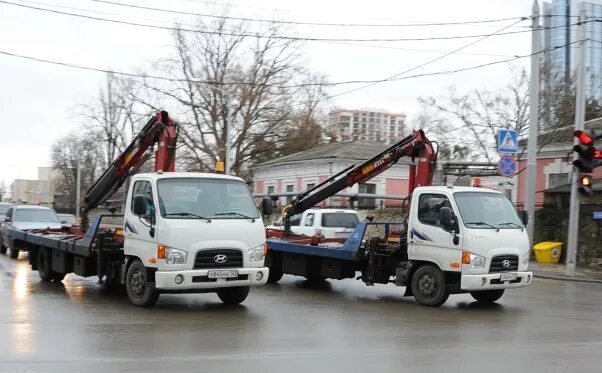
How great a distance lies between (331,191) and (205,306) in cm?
538

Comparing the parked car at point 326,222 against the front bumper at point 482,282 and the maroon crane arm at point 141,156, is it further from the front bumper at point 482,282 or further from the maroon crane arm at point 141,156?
the front bumper at point 482,282

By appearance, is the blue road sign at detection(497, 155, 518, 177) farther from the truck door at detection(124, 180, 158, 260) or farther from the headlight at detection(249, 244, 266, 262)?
the truck door at detection(124, 180, 158, 260)

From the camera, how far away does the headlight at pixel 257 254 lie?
12.2 m

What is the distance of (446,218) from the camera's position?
1301 cm

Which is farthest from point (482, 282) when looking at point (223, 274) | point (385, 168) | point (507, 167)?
point (507, 167)

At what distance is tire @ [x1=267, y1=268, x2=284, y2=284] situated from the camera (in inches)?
679

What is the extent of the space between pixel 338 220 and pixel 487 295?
8.33 m

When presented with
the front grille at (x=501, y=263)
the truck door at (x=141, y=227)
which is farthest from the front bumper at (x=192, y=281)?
the front grille at (x=501, y=263)

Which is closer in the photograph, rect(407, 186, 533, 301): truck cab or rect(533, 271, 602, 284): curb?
rect(407, 186, 533, 301): truck cab

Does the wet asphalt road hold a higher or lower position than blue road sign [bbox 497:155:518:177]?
lower

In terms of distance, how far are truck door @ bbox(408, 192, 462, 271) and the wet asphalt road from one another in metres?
0.92

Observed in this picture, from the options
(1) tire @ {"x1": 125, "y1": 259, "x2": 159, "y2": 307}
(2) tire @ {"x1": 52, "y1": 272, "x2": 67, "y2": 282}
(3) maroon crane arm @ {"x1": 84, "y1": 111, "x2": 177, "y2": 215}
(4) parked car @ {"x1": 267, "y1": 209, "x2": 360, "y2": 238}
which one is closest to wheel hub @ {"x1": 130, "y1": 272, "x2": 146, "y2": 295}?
(1) tire @ {"x1": 125, "y1": 259, "x2": 159, "y2": 307}

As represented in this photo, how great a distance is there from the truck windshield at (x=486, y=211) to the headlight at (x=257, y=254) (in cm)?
367

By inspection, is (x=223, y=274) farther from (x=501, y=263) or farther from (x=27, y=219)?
(x=27, y=219)
